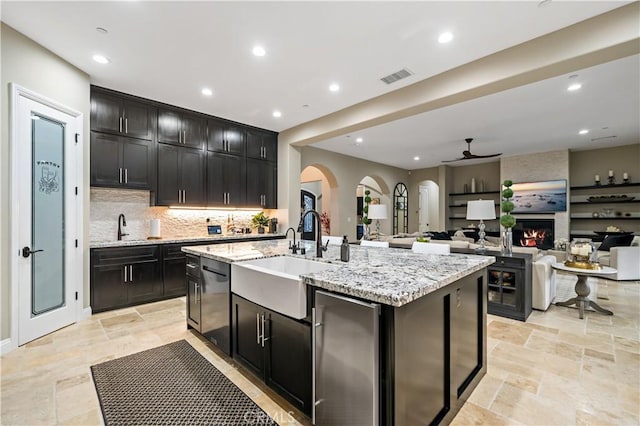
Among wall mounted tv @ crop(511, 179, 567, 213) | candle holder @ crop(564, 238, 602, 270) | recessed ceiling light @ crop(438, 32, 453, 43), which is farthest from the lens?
wall mounted tv @ crop(511, 179, 567, 213)

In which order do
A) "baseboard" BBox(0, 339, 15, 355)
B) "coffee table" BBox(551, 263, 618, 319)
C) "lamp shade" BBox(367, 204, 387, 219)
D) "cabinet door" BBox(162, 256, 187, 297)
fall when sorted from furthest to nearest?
"lamp shade" BBox(367, 204, 387, 219) < "cabinet door" BBox(162, 256, 187, 297) < "coffee table" BBox(551, 263, 618, 319) < "baseboard" BBox(0, 339, 15, 355)

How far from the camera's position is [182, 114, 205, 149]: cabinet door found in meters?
4.87

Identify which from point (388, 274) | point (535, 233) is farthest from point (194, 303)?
point (535, 233)

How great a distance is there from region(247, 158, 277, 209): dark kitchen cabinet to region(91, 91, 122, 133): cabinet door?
2220mm

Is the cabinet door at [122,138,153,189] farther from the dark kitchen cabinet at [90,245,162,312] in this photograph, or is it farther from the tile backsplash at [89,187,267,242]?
the dark kitchen cabinet at [90,245,162,312]

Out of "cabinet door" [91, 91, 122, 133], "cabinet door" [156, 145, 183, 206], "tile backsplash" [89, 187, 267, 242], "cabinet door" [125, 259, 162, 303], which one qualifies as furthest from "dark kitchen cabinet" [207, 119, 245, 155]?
"cabinet door" [125, 259, 162, 303]

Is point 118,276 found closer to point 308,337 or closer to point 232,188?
point 232,188

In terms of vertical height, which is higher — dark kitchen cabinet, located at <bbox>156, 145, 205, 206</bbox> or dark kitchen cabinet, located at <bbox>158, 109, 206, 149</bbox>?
dark kitchen cabinet, located at <bbox>158, 109, 206, 149</bbox>

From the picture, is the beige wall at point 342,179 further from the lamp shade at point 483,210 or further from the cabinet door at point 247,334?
the cabinet door at point 247,334

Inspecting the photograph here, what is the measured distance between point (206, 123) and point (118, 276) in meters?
2.87

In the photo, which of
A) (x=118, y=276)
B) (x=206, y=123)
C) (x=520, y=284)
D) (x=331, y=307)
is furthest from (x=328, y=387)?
(x=206, y=123)

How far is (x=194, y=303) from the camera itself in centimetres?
298

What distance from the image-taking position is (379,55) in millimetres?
3156

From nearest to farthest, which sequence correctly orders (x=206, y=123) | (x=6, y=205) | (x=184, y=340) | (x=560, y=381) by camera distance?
(x=560, y=381) → (x=6, y=205) → (x=184, y=340) → (x=206, y=123)
